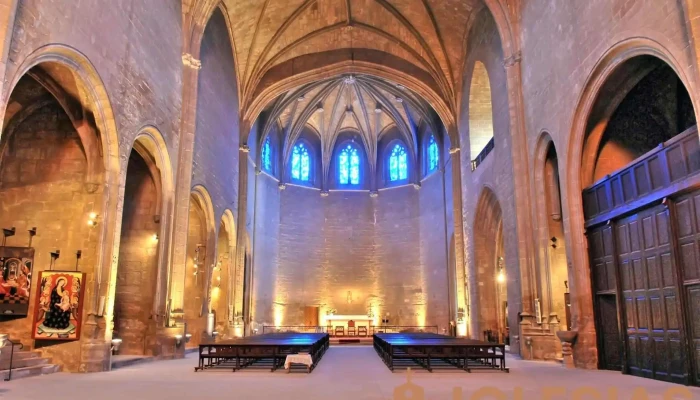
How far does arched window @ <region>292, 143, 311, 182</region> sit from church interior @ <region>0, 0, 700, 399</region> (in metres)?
5.59

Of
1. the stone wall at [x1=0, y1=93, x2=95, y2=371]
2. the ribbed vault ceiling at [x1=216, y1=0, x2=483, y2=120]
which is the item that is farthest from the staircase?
the ribbed vault ceiling at [x1=216, y1=0, x2=483, y2=120]

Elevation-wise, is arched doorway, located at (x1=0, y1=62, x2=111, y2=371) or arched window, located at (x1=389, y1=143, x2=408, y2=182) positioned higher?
arched window, located at (x1=389, y1=143, x2=408, y2=182)

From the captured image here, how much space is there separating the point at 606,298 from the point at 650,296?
1770 millimetres

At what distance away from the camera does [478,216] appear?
2128cm

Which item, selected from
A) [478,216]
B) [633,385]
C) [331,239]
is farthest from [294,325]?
[633,385]

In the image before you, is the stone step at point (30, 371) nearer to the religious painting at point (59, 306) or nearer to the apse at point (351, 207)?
the religious painting at point (59, 306)

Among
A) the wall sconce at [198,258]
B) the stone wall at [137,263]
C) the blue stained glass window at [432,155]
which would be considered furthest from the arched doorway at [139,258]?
the blue stained glass window at [432,155]

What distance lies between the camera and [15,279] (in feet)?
37.6

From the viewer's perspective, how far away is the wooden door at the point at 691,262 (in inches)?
332

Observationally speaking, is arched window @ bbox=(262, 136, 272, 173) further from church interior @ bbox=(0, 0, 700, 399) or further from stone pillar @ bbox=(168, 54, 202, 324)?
stone pillar @ bbox=(168, 54, 202, 324)

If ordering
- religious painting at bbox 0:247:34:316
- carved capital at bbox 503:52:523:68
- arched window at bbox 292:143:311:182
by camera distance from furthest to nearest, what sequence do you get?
arched window at bbox 292:143:311:182 < carved capital at bbox 503:52:523:68 < religious painting at bbox 0:247:34:316

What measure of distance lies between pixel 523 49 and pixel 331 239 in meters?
19.4

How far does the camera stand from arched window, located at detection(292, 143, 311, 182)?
33000mm

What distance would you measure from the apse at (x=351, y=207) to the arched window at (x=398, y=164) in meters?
0.07
